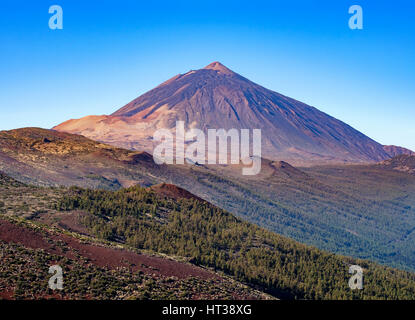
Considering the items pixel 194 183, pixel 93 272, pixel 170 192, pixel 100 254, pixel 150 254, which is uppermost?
pixel 170 192

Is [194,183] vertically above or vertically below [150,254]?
below

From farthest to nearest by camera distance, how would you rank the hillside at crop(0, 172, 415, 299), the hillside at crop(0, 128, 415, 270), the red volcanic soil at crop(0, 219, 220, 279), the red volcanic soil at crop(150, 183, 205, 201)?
the hillside at crop(0, 128, 415, 270) < the red volcanic soil at crop(150, 183, 205, 201) < the red volcanic soil at crop(0, 219, 220, 279) < the hillside at crop(0, 172, 415, 299)

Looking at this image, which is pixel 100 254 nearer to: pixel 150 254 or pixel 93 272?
pixel 93 272

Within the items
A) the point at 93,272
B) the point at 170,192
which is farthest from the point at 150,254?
the point at 170,192

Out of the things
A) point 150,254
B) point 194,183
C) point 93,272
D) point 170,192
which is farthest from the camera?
point 194,183

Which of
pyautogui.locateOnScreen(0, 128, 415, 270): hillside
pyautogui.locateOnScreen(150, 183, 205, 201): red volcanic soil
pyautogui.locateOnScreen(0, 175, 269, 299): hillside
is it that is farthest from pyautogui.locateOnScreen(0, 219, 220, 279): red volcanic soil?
pyautogui.locateOnScreen(0, 128, 415, 270): hillside

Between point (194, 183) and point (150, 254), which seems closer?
point (150, 254)

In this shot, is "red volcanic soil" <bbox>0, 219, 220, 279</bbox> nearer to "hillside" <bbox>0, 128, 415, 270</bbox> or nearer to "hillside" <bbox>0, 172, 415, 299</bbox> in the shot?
"hillside" <bbox>0, 172, 415, 299</bbox>

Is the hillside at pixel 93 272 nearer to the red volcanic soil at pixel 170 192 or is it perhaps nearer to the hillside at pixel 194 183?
the red volcanic soil at pixel 170 192

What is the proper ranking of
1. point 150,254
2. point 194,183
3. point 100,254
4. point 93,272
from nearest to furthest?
1. point 93,272
2. point 100,254
3. point 150,254
4. point 194,183
